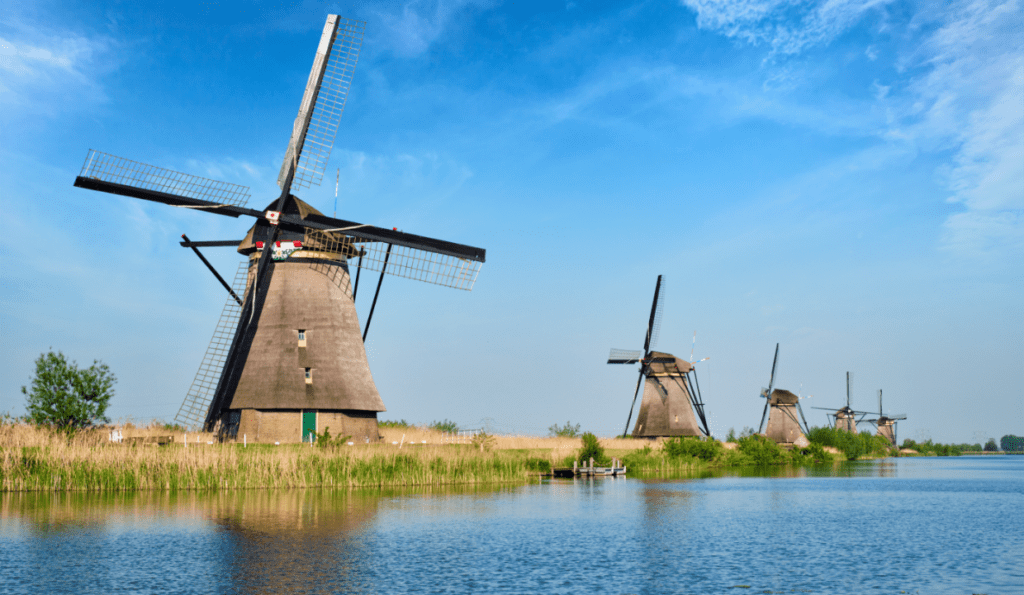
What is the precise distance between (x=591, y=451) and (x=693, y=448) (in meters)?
10.9

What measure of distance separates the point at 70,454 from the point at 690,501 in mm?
17762

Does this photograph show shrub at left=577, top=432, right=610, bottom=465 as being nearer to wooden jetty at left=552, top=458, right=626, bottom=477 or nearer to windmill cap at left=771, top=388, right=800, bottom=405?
wooden jetty at left=552, top=458, right=626, bottom=477

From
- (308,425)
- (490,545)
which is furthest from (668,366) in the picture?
(490,545)

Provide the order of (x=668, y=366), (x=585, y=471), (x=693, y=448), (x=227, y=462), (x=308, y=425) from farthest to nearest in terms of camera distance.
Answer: (x=668, y=366) < (x=693, y=448) < (x=585, y=471) < (x=308, y=425) < (x=227, y=462)

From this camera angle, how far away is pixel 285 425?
87.0 ft

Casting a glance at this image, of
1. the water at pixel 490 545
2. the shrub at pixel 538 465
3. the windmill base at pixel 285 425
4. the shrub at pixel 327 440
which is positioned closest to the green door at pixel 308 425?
the windmill base at pixel 285 425

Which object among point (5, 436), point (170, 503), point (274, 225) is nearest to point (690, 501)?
point (170, 503)

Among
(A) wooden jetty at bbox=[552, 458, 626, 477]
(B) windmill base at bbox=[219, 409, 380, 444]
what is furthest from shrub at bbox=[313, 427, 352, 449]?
(A) wooden jetty at bbox=[552, 458, 626, 477]

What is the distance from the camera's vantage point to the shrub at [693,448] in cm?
4491

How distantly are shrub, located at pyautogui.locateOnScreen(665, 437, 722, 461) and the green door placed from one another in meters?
23.5

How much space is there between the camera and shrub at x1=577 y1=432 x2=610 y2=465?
37641 millimetres

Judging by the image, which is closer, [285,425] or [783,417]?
[285,425]

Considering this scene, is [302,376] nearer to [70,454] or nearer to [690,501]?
[70,454]

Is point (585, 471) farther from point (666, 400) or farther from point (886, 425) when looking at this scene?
point (886, 425)
